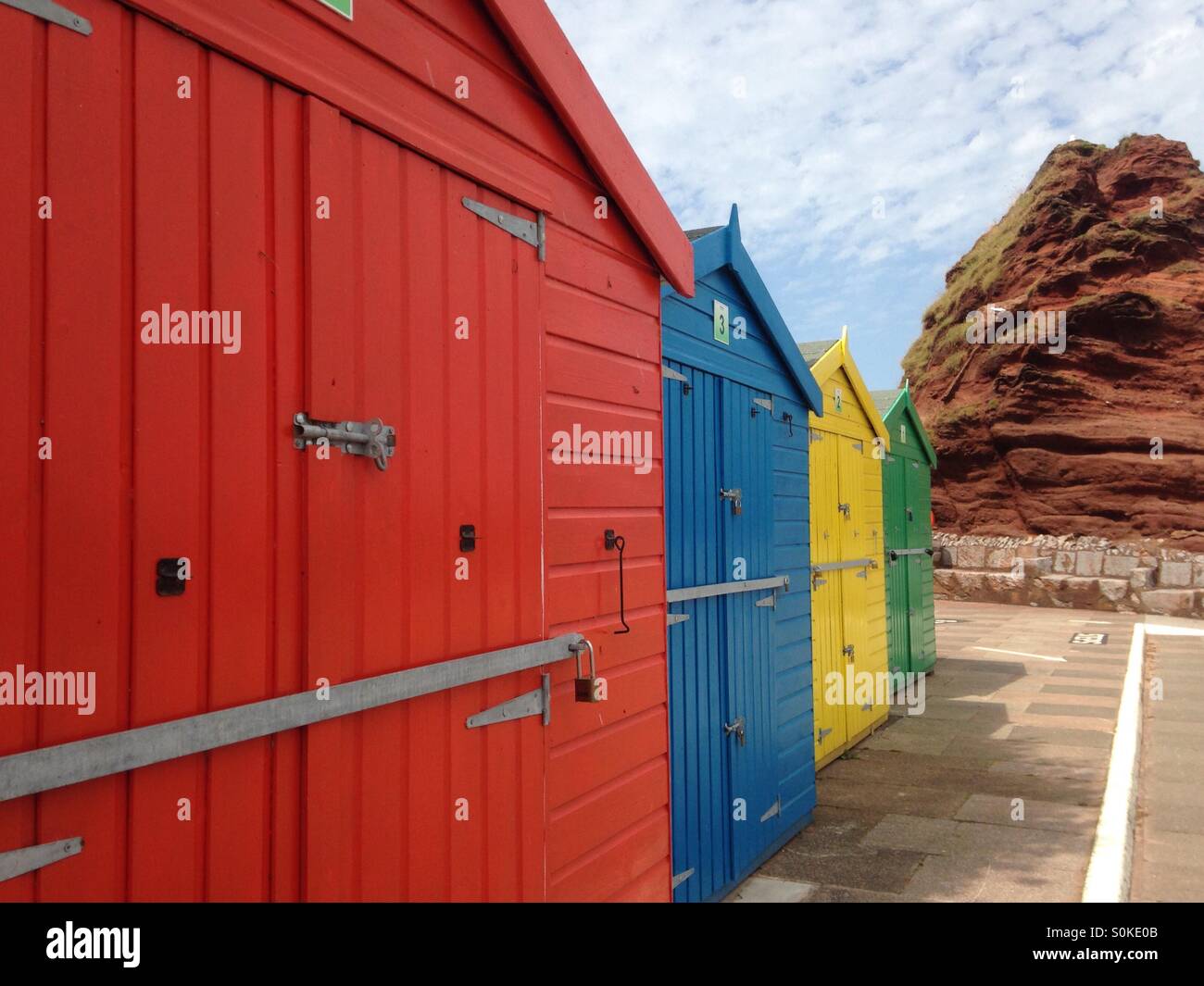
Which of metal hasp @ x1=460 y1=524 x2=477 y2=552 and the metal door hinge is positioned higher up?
the metal door hinge

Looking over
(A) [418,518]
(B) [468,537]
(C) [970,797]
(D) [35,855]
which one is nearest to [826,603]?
(C) [970,797]

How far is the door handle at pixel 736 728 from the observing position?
17.5 ft

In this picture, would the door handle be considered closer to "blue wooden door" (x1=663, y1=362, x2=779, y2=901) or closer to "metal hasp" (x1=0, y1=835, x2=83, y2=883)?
"blue wooden door" (x1=663, y1=362, x2=779, y2=901)

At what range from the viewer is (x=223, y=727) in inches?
74.5

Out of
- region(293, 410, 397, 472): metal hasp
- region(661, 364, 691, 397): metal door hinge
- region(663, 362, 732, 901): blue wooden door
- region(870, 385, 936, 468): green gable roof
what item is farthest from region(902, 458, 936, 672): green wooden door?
region(293, 410, 397, 472): metal hasp

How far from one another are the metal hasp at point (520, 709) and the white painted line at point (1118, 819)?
11.9ft

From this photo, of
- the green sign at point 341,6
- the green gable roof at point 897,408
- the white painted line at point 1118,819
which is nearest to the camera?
the green sign at point 341,6

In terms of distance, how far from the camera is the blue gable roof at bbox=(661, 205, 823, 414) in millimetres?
4855

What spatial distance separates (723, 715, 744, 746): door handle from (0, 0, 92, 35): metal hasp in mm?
4641

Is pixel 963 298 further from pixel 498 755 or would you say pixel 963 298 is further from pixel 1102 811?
pixel 498 755

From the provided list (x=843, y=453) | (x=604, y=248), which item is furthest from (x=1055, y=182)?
(x=604, y=248)

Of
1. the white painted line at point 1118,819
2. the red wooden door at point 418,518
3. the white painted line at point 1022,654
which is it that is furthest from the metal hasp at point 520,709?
the white painted line at point 1022,654

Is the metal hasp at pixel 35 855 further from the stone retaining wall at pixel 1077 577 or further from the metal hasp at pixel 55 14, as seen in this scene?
the stone retaining wall at pixel 1077 577

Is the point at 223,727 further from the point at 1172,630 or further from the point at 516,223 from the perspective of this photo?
the point at 1172,630
